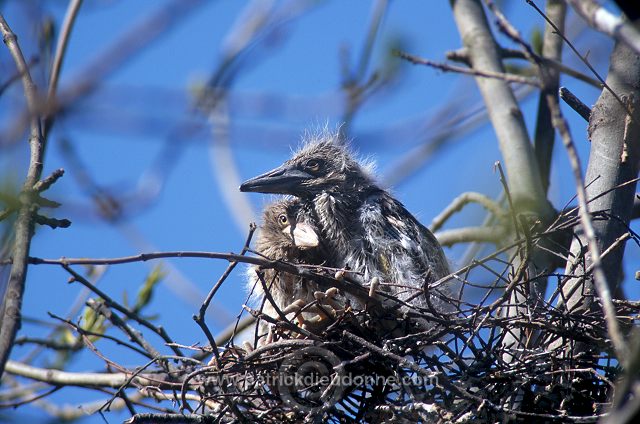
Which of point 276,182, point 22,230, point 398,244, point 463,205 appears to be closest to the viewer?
point 22,230

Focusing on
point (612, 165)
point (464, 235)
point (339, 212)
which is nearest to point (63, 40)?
point (339, 212)

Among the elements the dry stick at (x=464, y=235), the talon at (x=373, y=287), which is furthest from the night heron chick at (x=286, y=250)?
the dry stick at (x=464, y=235)

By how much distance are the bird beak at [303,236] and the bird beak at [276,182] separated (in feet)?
1.08

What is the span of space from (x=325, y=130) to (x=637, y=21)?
2546 millimetres

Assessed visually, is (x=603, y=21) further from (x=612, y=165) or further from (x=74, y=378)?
(x=74, y=378)

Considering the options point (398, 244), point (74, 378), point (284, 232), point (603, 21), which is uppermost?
point (284, 232)

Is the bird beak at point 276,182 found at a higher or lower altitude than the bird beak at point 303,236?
higher

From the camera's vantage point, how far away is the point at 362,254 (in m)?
2.88

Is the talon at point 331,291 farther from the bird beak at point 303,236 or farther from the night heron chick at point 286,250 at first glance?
the bird beak at point 303,236

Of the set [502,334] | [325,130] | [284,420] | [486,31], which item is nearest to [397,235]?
[502,334]

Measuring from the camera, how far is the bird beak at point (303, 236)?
9.55 feet

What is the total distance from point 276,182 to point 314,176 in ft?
0.60

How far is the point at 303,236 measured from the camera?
2961 mm

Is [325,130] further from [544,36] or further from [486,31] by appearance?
[544,36]
